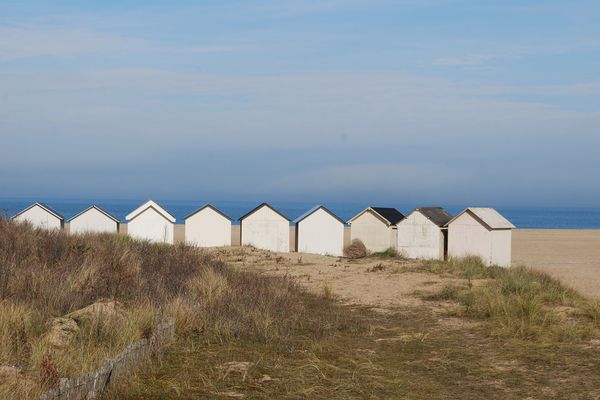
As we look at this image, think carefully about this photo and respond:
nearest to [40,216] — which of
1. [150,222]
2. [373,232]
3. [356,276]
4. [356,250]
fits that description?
[150,222]

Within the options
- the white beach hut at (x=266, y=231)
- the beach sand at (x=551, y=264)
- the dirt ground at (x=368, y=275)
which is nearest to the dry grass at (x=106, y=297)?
the dirt ground at (x=368, y=275)

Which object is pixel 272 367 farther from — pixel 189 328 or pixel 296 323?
pixel 296 323

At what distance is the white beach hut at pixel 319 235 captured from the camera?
1348 inches

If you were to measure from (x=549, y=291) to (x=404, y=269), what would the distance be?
21.2 feet

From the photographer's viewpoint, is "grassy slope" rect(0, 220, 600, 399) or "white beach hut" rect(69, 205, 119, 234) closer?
"grassy slope" rect(0, 220, 600, 399)

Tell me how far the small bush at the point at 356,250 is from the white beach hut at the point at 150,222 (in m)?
7.91

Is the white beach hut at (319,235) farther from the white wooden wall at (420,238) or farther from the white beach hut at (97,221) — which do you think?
the white beach hut at (97,221)

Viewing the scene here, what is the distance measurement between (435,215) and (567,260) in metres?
11.4

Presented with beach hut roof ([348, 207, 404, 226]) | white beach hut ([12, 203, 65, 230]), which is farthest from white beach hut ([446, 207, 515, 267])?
white beach hut ([12, 203, 65, 230])

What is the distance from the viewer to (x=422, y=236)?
29.6 meters

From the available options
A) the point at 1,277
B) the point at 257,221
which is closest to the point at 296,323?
the point at 1,277

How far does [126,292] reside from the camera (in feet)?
42.5

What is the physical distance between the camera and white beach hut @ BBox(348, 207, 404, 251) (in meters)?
32.4

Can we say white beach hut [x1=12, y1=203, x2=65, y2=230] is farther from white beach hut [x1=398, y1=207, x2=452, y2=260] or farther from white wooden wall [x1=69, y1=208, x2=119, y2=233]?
white beach hut [x1=398, y1=207, x2=452, y2=260]
